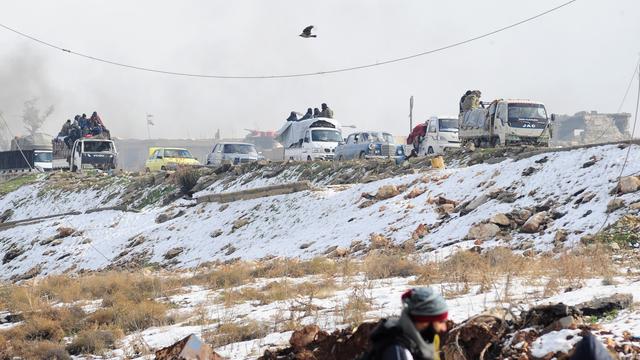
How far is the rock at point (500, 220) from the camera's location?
53.3 feet

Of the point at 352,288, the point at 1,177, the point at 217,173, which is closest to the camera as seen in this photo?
the point at 352,288

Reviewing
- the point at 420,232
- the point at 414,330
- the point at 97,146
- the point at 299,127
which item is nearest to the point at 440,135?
the point at 299,127

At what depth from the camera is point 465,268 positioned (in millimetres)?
12609

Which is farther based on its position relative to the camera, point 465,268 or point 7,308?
point 7,308

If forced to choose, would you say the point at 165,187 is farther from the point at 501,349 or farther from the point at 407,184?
the point at 501,349

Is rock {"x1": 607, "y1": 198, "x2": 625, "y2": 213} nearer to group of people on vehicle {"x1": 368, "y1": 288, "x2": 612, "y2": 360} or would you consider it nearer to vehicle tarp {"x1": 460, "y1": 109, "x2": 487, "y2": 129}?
group of people on vehicle {"x1": 368, "y1": 288, "x2": 612, "y2": 360}

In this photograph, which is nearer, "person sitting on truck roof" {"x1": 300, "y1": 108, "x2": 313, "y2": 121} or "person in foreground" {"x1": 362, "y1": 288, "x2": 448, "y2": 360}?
"person in foreground" {"x1": 362, "y1": 288, "x2": 448, "y2": 360}

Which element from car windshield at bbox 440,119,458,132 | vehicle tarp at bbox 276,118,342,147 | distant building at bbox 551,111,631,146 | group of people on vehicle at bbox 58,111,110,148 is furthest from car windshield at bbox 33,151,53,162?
distant building at bbox 551,111,631,146

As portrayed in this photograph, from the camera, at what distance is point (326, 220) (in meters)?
22.2

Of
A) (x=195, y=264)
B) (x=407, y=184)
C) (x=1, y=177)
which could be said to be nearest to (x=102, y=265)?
(x=195, y=264)

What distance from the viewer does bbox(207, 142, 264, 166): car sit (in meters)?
37.2

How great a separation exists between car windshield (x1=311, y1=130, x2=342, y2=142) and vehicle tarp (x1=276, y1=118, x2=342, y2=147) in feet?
2.98

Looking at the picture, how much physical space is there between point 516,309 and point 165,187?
26809mm

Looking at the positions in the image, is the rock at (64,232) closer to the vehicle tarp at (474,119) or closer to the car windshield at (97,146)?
the car windshield at (97,146)
